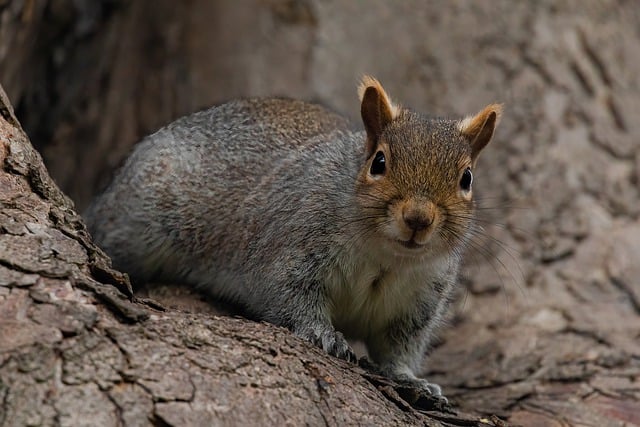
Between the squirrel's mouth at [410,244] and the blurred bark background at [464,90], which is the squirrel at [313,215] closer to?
the squirrel's mouth at [410,244]

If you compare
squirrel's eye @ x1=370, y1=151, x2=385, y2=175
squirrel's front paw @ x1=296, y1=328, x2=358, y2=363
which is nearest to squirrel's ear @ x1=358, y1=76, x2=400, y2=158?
squirrel's eye @ x1=370, y1=151, x2=385, y2=175

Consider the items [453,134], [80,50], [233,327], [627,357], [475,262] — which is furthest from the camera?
[80,50]

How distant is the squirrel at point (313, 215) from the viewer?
428 centimetres

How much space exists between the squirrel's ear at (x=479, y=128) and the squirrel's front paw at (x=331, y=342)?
1123mm

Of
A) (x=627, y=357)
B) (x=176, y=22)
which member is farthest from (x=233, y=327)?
(x=176, y=22)

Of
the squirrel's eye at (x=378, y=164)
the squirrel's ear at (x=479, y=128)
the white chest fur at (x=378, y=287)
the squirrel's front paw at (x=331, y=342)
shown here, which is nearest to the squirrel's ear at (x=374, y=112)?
the squirrel's eye at (x=378, y=164)

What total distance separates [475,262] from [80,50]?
130 inches

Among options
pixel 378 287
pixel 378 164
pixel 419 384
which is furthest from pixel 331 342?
pixel 378 164

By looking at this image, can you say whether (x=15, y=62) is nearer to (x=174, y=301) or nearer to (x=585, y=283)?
(x=174, y=301)

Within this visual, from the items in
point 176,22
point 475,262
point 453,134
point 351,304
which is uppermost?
point 176,22

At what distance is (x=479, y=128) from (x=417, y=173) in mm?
638

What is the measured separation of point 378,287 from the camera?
183 inches

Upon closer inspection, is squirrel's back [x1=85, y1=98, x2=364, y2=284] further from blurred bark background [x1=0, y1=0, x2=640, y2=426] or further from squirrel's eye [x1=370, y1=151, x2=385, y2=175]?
blurred bark background [x1=0, y1=0, x2=640, y2=426]

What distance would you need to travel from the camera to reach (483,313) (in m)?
6.32
